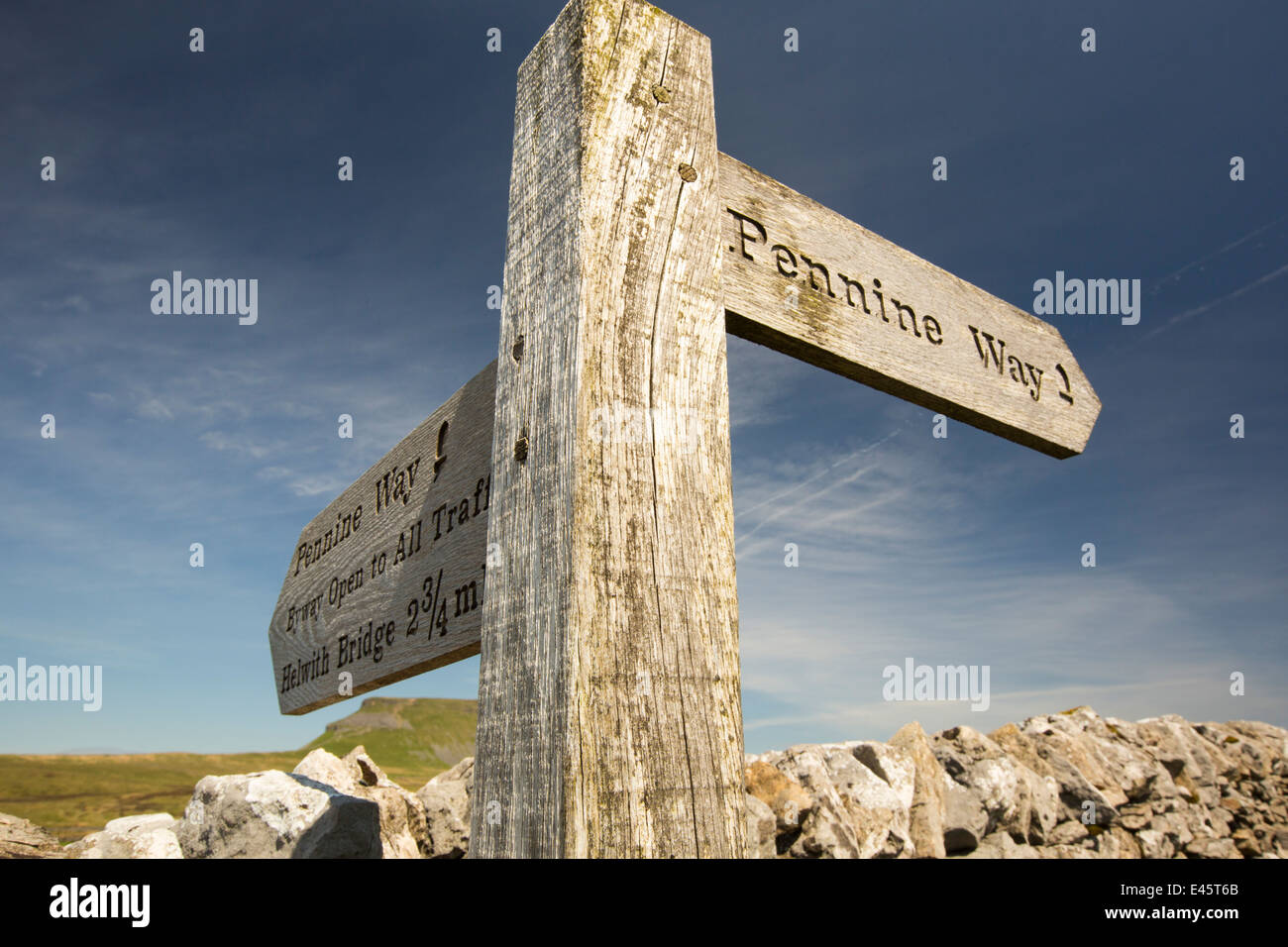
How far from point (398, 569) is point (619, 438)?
1361 mm

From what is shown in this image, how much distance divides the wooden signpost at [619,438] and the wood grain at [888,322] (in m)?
0.01

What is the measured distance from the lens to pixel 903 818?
382 centimetres

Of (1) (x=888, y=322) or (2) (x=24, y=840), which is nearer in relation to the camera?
(1) (x=888, y=322)

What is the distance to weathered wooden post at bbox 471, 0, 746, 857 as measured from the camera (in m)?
1.15

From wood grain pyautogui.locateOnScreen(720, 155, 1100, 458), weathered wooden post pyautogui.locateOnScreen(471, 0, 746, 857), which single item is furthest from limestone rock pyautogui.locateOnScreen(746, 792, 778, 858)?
weathered wooden post pyautogui.locateOnScreen(471, 0, 746, 857)

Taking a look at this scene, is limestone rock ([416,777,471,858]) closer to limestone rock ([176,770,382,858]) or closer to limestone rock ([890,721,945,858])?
limestone rock ([176,770,382,858])

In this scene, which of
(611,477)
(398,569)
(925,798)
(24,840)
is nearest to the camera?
(611,477)

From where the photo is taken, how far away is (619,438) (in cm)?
129

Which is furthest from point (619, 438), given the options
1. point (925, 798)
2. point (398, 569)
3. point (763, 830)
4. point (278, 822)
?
point (925, 798)

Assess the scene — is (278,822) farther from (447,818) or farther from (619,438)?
(619,438)
